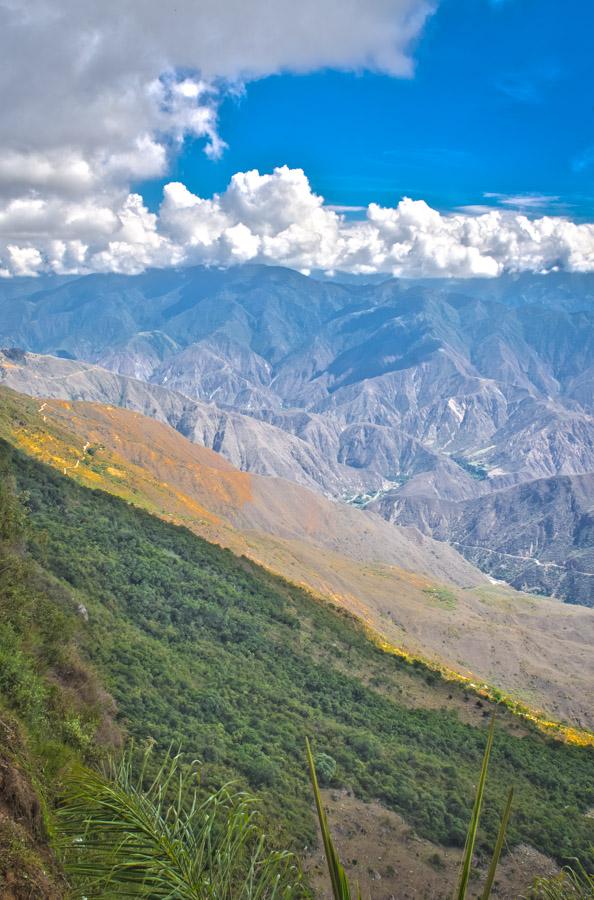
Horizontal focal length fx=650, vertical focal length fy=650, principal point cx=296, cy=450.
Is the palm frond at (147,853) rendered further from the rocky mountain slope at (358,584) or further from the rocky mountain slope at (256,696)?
the rocky mountain slope at (358,584)

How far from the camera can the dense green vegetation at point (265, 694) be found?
38.6 metres

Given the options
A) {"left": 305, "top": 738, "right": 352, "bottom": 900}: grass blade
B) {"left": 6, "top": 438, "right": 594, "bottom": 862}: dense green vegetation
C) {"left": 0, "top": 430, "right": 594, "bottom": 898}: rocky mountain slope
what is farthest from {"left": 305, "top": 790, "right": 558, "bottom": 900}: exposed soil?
{"left": 305, "top": 738, "right": 352, "bottom": 900}: grass blade

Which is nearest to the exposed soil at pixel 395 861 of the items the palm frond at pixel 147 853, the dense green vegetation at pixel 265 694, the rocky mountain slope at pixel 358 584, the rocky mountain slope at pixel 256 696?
the rocky mountain slope at pixel 256 696

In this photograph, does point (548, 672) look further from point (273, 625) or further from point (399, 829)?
point (399, 829)

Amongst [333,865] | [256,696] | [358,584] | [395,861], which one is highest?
[333,865]

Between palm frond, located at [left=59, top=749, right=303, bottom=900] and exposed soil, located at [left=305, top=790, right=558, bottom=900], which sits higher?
palm frond, located at [left=59, top=749, right=303, bottom=900]

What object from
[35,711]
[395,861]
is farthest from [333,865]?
[395,861]

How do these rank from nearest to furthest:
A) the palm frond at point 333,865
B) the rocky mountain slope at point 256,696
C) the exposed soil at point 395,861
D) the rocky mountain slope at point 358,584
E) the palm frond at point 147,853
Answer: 1. the palm frond at point 333,865
2. the palm frond at point 147,853
3. the exposed soil at point 395,861
4. the rocky mountain slope at point 256,696
5. the rocky mountain slope at point 358,584

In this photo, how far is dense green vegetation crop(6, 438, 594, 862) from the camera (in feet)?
127

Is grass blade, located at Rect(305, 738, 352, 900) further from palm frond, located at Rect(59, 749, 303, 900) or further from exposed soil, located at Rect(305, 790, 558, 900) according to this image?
exposed soil, located at Rect(305, 790, 558, 900)

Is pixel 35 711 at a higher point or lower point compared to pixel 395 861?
higher

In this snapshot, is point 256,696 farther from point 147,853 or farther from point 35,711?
point 147,853

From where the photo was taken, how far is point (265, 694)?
51.1 metres

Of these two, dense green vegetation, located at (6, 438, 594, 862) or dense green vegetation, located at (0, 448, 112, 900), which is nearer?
dense green vegetation, located at (0, 448, 112, 900)
